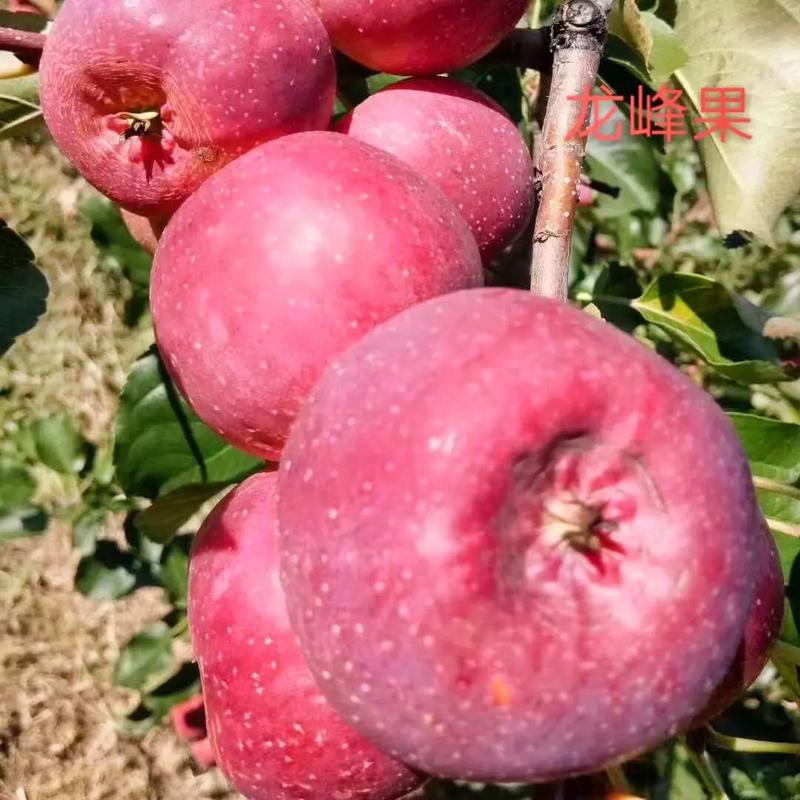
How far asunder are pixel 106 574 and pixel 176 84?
110 centimetres

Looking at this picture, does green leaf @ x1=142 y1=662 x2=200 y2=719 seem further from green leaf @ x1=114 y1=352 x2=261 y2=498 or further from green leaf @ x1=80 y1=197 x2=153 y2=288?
green leaf @ x1=80 y1=197 x2=153 y2=288

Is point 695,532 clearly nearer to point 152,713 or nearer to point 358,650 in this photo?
point 358,650

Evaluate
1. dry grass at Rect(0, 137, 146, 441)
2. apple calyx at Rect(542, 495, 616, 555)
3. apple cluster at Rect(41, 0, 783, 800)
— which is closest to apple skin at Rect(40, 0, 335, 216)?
apple cluster at Rect(41, 0, 783, 800)

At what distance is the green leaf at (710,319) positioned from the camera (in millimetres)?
1170

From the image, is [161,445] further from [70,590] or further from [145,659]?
[70,590]

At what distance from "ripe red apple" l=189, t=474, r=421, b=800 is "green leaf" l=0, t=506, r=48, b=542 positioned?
0.80m

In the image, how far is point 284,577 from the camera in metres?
0.63

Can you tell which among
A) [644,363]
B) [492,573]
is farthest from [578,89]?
[492,573]

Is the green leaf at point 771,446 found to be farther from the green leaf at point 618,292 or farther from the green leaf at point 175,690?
the green leaf at point 175,690

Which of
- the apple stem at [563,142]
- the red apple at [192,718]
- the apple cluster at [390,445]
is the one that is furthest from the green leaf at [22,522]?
the apple stem at [563,142]

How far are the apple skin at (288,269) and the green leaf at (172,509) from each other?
0.35 m

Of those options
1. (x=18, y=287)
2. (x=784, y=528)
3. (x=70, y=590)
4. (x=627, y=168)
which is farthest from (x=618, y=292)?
(x=70, y=590)

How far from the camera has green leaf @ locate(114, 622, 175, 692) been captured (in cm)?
159

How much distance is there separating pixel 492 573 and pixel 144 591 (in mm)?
1667
